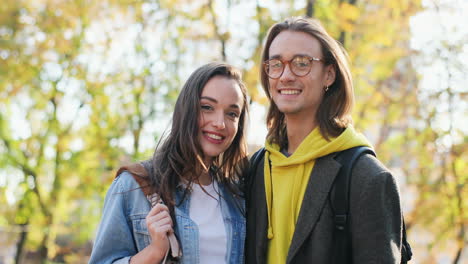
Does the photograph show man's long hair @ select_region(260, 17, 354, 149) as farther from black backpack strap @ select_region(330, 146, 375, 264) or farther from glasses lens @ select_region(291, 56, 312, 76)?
black backpack strap @ select_region(330, 146, 375, 264)

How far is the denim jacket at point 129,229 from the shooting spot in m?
2.74

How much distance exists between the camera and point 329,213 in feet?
8.86

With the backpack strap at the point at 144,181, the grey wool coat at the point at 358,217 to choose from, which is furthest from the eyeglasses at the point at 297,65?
the backpack strap at the point at 144,181

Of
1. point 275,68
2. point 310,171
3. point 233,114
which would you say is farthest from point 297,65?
point 310,171

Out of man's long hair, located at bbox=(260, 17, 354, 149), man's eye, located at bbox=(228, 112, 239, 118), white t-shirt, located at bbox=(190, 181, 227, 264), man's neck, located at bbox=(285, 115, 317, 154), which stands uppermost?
man's long hair, located at bbox=(260, 17, 354, 149)

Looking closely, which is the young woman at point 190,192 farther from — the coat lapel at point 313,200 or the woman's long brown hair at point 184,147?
the coat lapel at point 313,200

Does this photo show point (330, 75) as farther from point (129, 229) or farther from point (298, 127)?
point (129, 229)

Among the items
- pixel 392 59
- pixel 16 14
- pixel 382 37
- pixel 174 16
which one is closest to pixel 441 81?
pixel 392 59

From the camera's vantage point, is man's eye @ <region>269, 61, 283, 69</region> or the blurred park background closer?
man's eye @ <region>269, 61, 283, 69</region>

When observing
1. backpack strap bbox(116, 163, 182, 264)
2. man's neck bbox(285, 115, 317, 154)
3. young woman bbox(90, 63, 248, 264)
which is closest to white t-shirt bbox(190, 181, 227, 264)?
young woman bbox(90, 63, 248, 264)

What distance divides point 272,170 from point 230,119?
420mm

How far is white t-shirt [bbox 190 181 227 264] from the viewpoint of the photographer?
9.65 feet

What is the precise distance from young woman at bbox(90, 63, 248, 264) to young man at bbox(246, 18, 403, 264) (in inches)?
7.8

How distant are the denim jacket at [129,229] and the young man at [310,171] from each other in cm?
35
